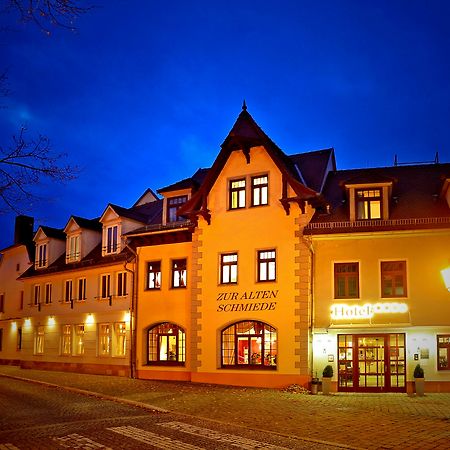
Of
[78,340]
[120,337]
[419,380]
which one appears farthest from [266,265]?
[78,340]

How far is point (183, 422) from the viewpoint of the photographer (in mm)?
16688

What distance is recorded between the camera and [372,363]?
25.1 meters

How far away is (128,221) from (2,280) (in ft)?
65.0

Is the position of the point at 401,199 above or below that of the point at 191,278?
above

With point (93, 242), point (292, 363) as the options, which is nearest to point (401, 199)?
point (292, 363)

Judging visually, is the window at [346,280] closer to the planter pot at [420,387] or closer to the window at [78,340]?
the planter pot at [420,387]

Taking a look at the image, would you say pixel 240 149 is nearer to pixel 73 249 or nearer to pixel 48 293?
pixel 73 249

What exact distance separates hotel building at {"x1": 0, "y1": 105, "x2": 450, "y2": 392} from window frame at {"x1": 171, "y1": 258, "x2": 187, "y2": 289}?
0.06m

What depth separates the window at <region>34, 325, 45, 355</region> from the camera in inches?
1622

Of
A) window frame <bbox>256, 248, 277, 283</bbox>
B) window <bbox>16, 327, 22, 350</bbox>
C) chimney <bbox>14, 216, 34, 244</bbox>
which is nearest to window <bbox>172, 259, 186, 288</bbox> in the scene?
window frame <bbox>256, 248, 277, 283</bbox>

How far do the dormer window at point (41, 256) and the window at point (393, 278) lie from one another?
83.6ft

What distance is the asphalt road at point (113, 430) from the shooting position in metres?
13.1

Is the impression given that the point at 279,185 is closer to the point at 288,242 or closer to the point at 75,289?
the point at 288,242

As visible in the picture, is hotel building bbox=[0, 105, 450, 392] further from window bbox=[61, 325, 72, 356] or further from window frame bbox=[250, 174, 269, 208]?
window bbox=[61, 325, 72, 356]
